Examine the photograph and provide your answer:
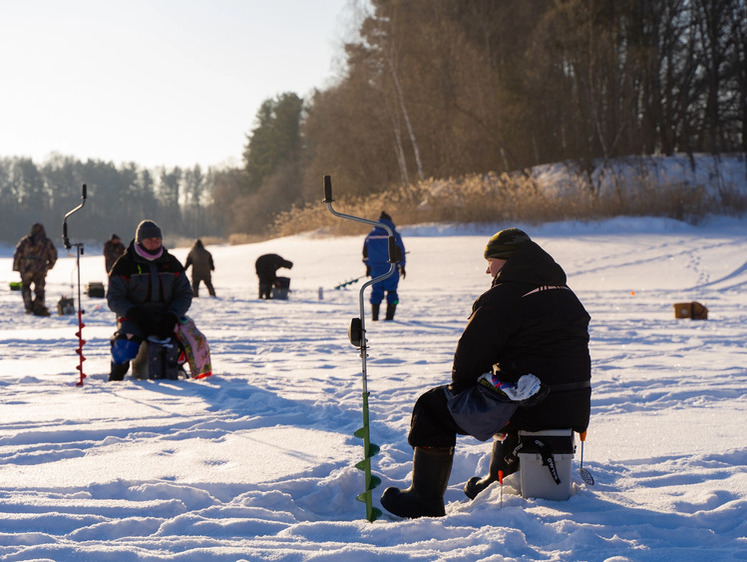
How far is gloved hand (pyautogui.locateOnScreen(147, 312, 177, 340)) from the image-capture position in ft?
23.2

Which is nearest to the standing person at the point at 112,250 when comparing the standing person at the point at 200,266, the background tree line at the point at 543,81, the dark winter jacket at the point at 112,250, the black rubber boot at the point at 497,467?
the dark winter jacket at the point at 112,250

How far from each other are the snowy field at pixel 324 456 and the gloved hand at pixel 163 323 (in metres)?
0.49

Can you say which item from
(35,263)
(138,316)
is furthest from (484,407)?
(35,263)

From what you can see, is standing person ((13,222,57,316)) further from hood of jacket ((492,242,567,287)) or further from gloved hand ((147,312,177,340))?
hood of jacket ((492,242,567,287))

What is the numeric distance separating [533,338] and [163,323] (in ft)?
14.8

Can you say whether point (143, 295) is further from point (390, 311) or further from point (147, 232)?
point (390, 311)

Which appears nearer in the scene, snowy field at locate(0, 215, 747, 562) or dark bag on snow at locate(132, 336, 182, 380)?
snowy field at locate(0, 215, 747, 562)

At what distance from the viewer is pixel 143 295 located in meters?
7.20

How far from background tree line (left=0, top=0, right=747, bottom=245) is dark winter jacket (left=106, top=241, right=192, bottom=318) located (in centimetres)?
2020

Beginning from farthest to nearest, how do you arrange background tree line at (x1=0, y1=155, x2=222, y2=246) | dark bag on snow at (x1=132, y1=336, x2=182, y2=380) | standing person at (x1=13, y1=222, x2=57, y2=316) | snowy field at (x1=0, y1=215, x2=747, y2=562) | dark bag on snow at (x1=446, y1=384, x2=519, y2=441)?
1. background tree line at (x1=0, y1=155, x2=222, y2=246)
2. standing person at (x1=13, y1=222, x2=57, y2=316)
3. dark bag on snow at (x1=132, y1=336, x2=182, y2=380)
4. dark bag on snow at (x1=446, y1=384, x2=519, y2=441)
5. snowy field at (x1=0, y1=215, x2=747, y2=562)

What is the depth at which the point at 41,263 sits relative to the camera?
14859 mm

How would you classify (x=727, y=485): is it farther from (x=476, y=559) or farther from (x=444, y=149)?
(x=444, y=149)

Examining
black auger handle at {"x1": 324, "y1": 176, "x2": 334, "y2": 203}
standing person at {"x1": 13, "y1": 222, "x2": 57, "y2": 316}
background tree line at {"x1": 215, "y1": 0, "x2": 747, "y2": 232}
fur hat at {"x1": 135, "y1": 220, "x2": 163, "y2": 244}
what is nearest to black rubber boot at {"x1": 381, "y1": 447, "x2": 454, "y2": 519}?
black auger handle at {"x1": 324, "y1": 176, "x2": 334, "y2": 203}

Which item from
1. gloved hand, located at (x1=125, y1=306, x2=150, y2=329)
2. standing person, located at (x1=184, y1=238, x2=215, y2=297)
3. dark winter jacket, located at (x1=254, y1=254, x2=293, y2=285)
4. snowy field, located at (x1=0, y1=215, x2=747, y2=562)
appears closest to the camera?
snowy field, located at (x1=0, y1=215, x2=747, y2=562)
